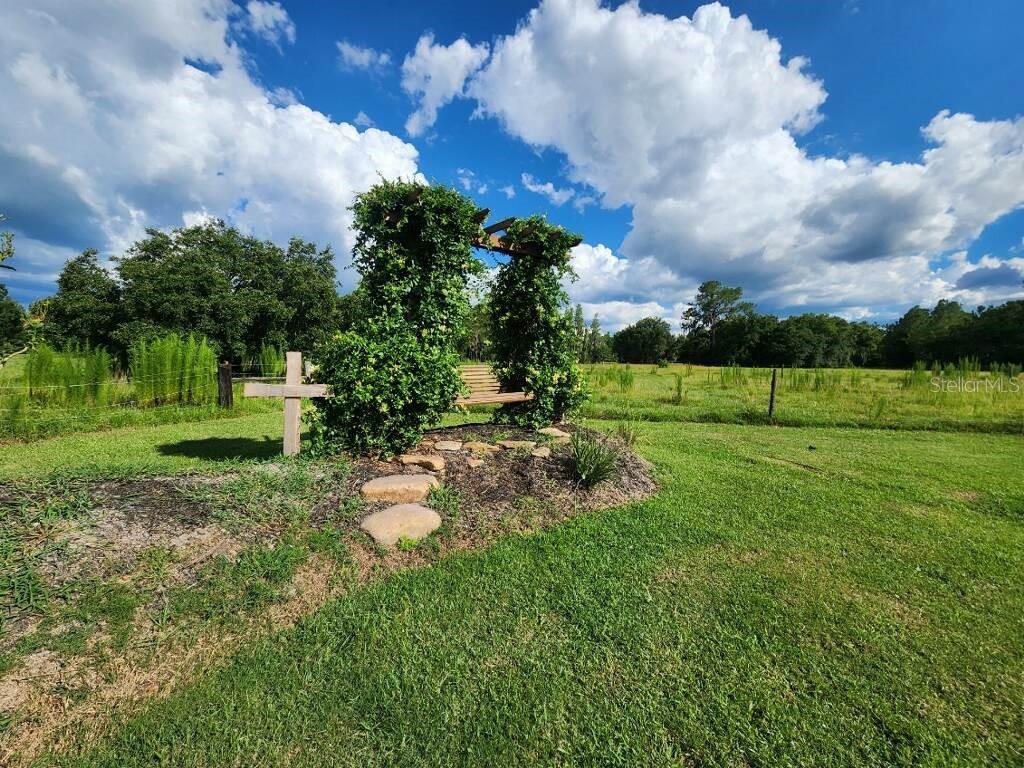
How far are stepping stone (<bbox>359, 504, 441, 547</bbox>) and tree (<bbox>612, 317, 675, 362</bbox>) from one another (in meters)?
64.0

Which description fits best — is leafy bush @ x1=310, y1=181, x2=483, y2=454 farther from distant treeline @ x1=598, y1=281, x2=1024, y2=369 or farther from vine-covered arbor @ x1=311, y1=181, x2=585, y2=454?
distant treeline @ x1=598, y1=281, x2=1024, y2=369

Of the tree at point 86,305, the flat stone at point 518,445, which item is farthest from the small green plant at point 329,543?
the tree at point 86,305

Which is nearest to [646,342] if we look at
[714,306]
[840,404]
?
[714,306]

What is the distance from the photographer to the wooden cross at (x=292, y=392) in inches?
166

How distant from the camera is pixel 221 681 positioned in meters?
1.93

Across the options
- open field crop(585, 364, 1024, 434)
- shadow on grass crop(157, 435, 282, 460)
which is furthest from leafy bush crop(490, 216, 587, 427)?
open field crop(585, 364, 1024, 434)

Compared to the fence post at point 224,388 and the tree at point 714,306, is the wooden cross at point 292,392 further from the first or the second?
the tree at point 714,306

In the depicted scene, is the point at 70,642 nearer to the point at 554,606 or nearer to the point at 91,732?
the point at 91,732

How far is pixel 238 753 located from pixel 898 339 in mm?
67637

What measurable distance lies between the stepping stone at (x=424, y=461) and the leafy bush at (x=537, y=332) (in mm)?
1880

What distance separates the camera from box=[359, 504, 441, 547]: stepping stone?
3.08 metres

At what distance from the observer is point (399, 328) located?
4.35m

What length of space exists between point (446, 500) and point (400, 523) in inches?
21.2

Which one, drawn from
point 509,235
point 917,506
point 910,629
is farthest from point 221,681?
point 917,506
